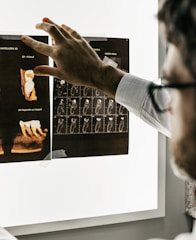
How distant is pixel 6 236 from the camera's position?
1.50m

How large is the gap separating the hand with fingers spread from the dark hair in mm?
619

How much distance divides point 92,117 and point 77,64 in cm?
44

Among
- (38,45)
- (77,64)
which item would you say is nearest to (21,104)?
(38,45)

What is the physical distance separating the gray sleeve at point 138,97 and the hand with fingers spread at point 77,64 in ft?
0.07

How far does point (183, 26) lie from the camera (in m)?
0.85

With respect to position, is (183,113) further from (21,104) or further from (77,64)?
(21,104)

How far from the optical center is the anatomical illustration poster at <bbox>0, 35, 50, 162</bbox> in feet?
5.63

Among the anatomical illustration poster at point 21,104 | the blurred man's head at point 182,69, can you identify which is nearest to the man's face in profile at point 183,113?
the blurred man's head at point 182,69

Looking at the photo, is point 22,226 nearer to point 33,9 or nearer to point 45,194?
point 45,194

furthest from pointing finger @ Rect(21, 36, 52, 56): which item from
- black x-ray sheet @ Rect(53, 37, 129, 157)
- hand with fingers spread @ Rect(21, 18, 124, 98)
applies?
black x-ray sheet @ Rect(53, 37, 129, 157)

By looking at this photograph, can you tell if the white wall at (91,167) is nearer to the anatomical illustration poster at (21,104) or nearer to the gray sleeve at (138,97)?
the anatomical illustration poster at (21,104)

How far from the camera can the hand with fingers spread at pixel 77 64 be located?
4.84 feet

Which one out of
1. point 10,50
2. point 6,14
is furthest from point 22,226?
point 6,14

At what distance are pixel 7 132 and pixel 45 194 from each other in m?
0.26
